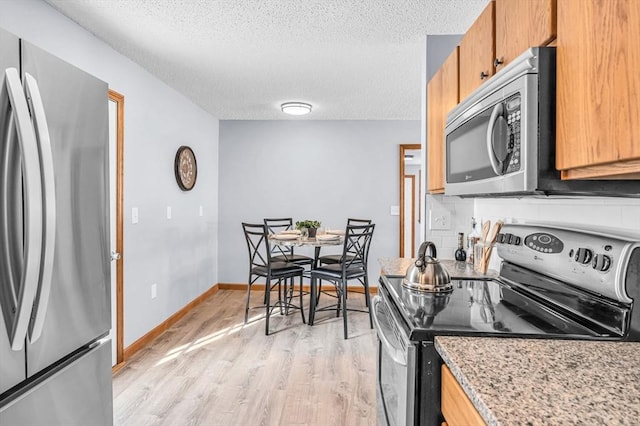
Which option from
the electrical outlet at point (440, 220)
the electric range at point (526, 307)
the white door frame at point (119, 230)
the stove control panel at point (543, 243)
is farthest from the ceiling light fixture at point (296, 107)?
the stove control panel at point (543, 243)

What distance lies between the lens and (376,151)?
5281mm

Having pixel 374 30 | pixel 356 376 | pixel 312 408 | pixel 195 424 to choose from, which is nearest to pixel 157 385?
pixel 195 424

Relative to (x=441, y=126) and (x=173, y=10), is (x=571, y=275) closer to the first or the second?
(x=441, y=126)

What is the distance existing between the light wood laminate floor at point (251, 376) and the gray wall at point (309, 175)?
1.63 m

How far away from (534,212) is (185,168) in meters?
3.40

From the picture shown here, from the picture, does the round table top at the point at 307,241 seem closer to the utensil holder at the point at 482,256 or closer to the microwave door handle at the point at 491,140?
the utensil holder at the point at 482,256

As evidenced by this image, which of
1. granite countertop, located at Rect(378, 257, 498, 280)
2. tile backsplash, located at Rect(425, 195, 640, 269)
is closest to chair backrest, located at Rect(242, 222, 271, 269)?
granite countertop, located at Rect(378, 257, 498, 280)

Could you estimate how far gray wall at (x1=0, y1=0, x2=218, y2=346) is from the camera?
2266mm

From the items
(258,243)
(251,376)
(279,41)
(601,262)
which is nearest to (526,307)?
(601,262)

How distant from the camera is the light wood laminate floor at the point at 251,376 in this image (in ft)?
7.46

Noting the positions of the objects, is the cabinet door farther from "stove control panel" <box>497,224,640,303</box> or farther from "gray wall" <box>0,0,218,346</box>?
"gray wall" <box>0,0,218,346</box>

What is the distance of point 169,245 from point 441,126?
2.76 metres

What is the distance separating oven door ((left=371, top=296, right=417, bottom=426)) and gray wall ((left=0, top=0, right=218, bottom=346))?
213cm

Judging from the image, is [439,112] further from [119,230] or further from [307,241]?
[119,230]
